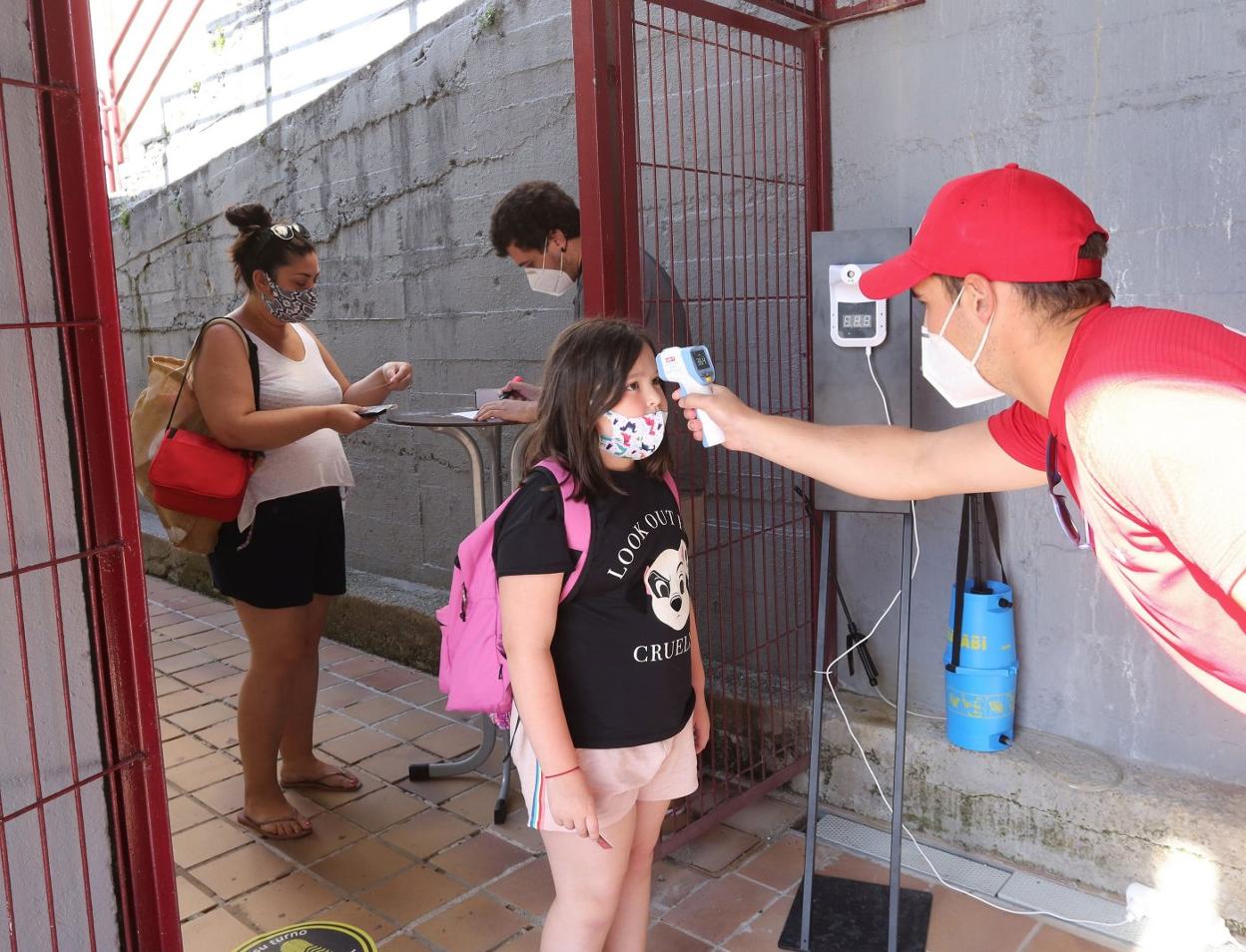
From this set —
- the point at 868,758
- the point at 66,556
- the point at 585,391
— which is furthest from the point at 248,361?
the point at 868,758

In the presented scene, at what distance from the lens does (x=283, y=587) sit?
9.73ft

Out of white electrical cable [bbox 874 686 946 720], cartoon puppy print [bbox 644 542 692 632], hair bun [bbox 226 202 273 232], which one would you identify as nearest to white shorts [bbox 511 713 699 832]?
cartoon puppy print [bbox 644 542 692 632]

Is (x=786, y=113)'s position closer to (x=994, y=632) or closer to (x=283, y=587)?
(x=994, y=632)

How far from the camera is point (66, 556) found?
167 cm

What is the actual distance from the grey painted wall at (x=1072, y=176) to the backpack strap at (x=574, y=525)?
1481mm

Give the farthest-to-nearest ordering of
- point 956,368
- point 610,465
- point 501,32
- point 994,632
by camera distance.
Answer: point 501,32 < point 994,632 < point 956,368 < point 610,465

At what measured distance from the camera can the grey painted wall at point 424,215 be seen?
161 inches

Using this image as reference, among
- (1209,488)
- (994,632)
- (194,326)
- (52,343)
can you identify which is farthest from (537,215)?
(194,326)

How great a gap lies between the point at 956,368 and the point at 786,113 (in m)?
1.36

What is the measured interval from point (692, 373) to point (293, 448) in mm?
1490

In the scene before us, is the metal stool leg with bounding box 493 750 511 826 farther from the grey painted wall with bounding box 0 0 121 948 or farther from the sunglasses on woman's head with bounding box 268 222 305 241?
the sunglasses on woman's head with bounding box 268 222 305 241

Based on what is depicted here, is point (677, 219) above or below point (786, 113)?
below

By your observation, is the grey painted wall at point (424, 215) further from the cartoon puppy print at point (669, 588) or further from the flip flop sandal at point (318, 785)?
the cartoon puppy print at point (669, 588)

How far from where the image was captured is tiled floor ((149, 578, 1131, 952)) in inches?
102
